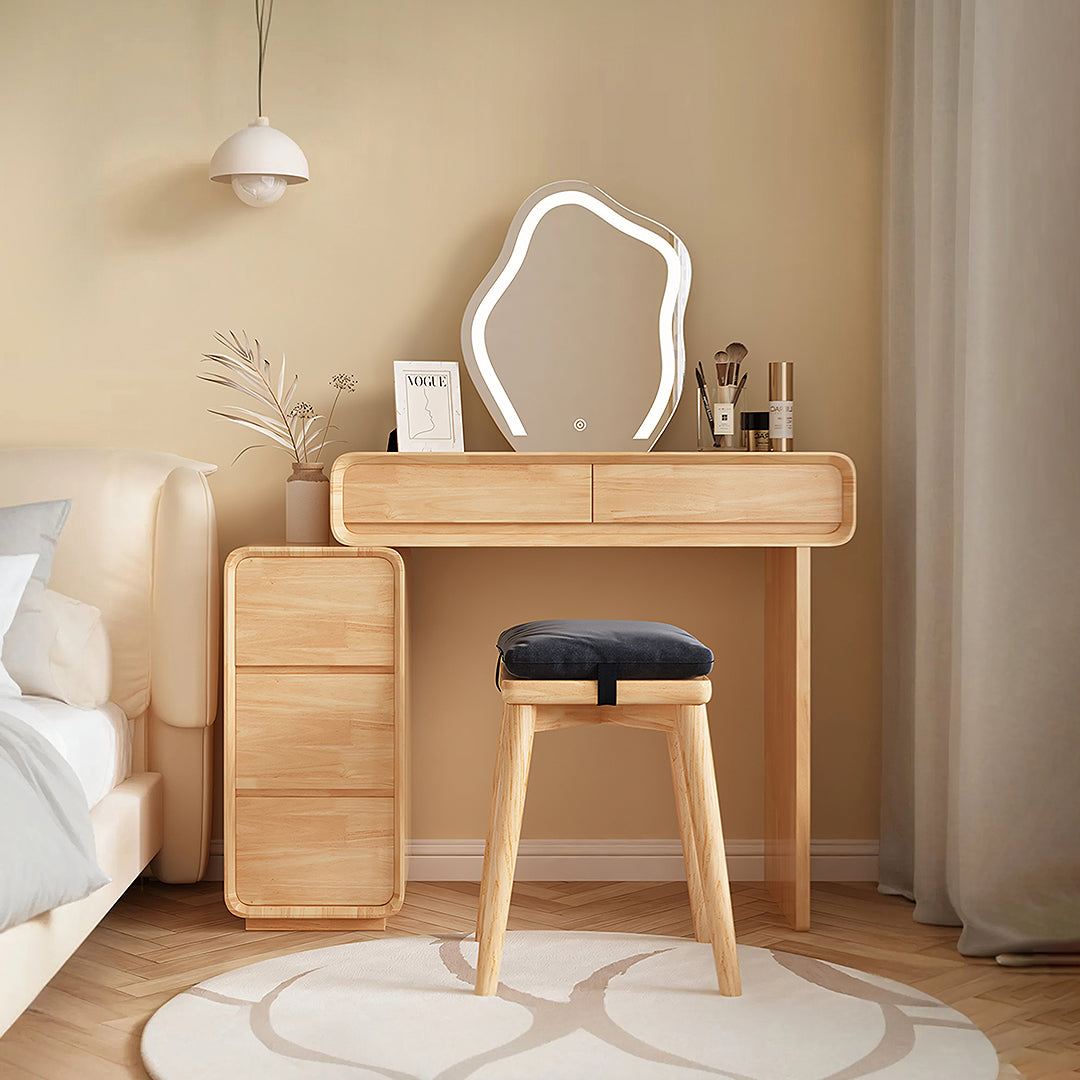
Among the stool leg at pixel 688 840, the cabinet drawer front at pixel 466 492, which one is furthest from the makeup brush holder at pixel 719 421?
the stool leg at pixel 688 840

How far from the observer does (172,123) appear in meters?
2.73

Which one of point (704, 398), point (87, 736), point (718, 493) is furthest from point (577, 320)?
point (87, 736)

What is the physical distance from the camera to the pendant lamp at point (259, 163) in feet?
8.39

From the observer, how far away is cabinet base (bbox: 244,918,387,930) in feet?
7.72

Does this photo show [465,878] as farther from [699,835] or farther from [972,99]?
[972,99]

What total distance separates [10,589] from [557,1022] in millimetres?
1274

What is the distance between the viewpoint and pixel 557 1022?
1857 millimetres

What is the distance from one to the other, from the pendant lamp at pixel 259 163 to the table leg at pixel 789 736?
1361 mm

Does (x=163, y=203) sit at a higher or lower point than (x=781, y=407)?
higher

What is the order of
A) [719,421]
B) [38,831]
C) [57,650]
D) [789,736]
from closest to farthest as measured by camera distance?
1. [38,831]
2. [57,650]
3. [789,736]
4. [719,421]

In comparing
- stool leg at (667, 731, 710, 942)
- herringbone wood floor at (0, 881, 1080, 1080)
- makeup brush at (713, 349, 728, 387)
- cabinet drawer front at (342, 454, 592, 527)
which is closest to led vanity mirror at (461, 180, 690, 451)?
makeup brush at (713, 349, 728, 387)

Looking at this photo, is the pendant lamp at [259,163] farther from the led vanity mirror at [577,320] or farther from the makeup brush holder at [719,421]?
the makeup brush holder at [719,421]

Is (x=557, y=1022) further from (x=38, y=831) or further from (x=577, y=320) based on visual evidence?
(x=577, y=320)

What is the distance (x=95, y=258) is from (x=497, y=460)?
1.14m
